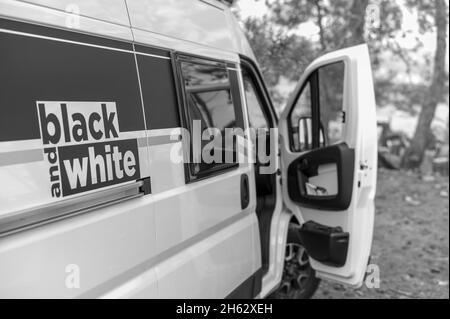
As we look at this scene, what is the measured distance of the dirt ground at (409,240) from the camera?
4.57m

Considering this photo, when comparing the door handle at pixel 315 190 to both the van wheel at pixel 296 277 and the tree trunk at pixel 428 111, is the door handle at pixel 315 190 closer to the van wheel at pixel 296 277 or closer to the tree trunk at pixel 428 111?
the van wheel at pixel 296 277

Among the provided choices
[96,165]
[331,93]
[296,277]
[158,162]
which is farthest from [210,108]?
[331,93]

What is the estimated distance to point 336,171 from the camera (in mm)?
3324

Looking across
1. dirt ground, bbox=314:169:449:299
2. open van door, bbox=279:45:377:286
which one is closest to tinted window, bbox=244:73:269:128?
open van door, bbox=279:45:377:286

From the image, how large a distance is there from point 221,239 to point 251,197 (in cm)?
49

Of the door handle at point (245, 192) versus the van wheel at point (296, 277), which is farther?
the van wheel at point (296, 277)

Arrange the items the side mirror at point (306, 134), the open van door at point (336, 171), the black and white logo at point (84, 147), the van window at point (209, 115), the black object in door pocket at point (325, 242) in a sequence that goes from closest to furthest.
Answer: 1. the black and white logo at point (84, 147)
2. the van window at point (209, 115)
3. the open van door at point (336, 171)
4. the black object in door pocket at point (325, 242)
5. the side mirror at point (306, 134)

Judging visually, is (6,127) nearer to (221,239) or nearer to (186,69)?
(186,69)

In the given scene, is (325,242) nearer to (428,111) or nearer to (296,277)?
(296,277)

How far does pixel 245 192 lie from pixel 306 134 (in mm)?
923

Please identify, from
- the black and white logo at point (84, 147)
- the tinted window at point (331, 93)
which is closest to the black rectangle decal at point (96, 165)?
the black and white logo at point (84, 147)

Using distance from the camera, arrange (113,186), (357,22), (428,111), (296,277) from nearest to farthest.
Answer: (113,186)
(296,277)
(357,22)
(428,111)

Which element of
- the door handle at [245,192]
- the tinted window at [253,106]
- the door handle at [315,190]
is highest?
the tinted window at [253,106]

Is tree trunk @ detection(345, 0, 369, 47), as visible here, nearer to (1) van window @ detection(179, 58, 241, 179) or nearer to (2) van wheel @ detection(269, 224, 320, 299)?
(2) van wheel @ detection(269, 224, 320, 299)
